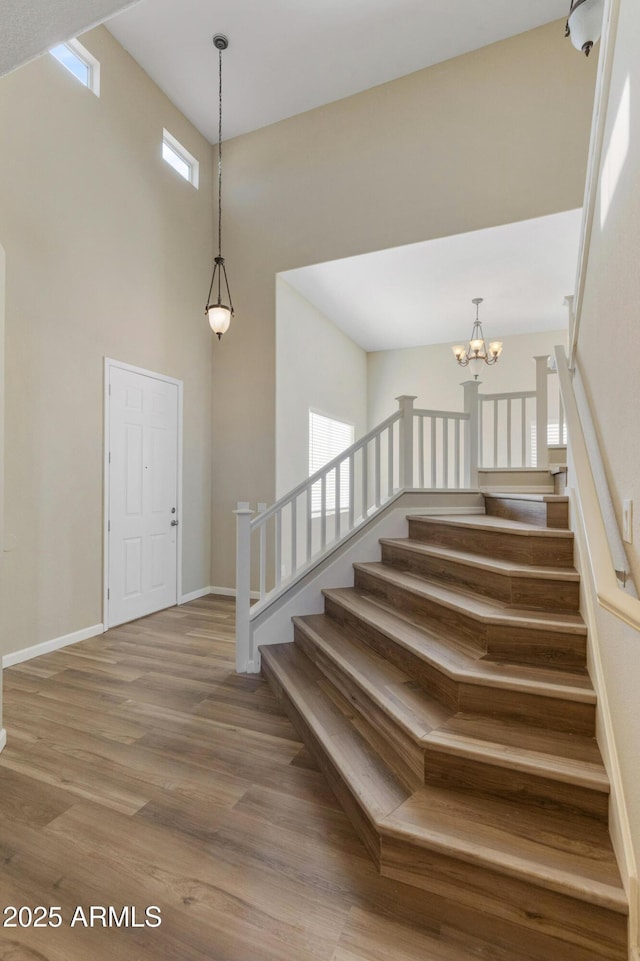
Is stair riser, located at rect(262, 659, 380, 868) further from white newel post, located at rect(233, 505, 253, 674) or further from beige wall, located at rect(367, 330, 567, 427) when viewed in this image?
beige wall, located at rect(367, 330, 567, 427)

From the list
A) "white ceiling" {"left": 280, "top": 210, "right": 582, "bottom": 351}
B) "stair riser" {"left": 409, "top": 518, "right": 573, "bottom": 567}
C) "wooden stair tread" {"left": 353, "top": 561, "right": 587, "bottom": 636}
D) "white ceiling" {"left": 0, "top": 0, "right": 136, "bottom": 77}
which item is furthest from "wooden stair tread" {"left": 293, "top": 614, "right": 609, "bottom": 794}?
"white ceiling" {"left": 280, "top": 210, "right": 582, "bottom": 351}

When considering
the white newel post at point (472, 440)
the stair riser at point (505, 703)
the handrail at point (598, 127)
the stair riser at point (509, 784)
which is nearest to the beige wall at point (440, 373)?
the white newel post at point (472, 440)

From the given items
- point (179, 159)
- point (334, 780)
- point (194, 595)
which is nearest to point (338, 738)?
point (334, 780)

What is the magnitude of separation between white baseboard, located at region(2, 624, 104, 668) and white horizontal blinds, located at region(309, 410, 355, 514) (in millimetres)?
2859

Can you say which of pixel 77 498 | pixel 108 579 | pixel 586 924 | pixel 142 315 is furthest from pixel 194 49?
pixel 586 924

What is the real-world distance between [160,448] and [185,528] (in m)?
0.94

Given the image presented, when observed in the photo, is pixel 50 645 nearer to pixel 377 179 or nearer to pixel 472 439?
pixel 472 439

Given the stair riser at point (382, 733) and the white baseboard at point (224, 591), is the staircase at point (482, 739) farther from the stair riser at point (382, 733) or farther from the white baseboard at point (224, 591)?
the white baseboard at point (224, 591)

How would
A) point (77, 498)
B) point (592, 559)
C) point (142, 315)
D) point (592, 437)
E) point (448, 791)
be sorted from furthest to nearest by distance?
point (142, 315)
point (77, 498)
point (592, 437)
point (448, 791)
point (592, 559)

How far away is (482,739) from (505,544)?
4.22ft

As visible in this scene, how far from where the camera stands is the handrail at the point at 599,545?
1027 millimetres

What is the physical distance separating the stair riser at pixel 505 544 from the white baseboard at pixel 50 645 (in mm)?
Answer: 2911

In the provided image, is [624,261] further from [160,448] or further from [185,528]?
[185,528]

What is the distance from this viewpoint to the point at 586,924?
49.1 inches
